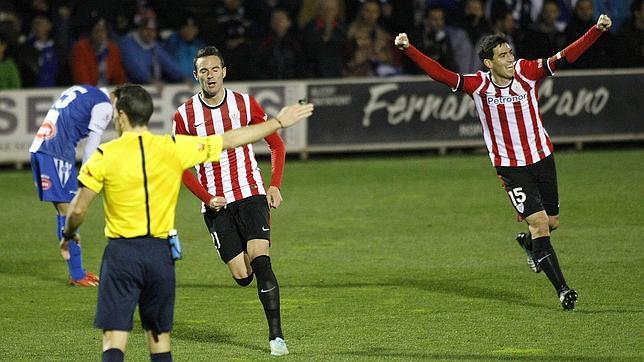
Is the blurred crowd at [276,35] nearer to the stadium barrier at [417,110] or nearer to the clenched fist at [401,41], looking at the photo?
the stadium barrier at [417,110]

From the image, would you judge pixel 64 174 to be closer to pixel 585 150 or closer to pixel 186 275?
pixel 186 275

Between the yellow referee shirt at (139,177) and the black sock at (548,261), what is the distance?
3907 mm

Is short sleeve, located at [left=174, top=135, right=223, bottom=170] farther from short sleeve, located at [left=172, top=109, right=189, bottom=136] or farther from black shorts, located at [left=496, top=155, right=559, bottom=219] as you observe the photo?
black shorts, located at [left=496, top=155, right=559, bottom=219]

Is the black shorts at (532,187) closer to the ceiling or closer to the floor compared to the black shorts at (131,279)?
closer to the floor

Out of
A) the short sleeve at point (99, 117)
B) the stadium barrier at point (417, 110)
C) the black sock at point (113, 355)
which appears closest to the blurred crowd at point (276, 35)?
the stadium barrier at point (417, 110)

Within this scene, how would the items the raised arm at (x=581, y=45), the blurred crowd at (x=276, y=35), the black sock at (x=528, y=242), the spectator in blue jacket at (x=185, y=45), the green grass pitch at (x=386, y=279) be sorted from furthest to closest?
the spectator in blue jacket at (x=185, y=45), the blurred crowd at (x=276, y=35), the black sock at (x=528, y=242), the raised arm at (x=581, y=45), the green grass pitch at (x=386, y=279)

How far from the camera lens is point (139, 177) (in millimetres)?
6266

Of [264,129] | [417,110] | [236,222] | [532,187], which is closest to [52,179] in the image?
[236,222]

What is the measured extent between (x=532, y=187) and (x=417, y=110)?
1023 centimetres

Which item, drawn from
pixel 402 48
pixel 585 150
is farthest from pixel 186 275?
pixel 585 150

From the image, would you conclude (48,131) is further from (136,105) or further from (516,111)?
(136,105)

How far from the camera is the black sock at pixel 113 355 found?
6.29 m

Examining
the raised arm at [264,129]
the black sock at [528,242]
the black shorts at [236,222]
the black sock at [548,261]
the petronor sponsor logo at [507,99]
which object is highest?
the raised arm at [264,129]

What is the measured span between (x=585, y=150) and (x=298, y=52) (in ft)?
16.1
